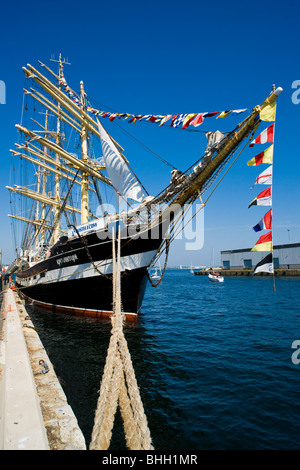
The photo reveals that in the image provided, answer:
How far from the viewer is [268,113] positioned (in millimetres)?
7047

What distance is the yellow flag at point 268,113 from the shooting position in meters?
6.96

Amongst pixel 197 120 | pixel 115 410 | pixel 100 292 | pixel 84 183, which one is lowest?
pixel 100 292

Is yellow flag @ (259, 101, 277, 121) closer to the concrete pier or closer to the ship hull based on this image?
the ship hull

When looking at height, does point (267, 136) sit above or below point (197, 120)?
below

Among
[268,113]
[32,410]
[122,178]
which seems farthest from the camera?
[122,178]

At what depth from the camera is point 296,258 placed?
57.6 m

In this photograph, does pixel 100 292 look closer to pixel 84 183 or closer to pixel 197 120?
pixel 84 183

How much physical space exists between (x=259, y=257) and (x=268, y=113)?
2406 inches

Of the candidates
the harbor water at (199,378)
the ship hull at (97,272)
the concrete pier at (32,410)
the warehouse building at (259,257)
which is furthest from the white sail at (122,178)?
the warehouse building at (259,257)

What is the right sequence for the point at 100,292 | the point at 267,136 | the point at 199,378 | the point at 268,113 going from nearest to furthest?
the point at 199,378 → the point at 267,136 → the point at 268,113 → the point at 100,292

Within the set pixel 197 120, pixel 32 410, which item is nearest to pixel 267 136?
pixel 197 120

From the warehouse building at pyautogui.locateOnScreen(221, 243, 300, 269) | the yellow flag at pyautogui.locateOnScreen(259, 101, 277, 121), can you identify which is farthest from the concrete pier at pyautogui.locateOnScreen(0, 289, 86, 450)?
the warehouse building at pyautogui.locateOnScreen(221, 243, 300, 269)
